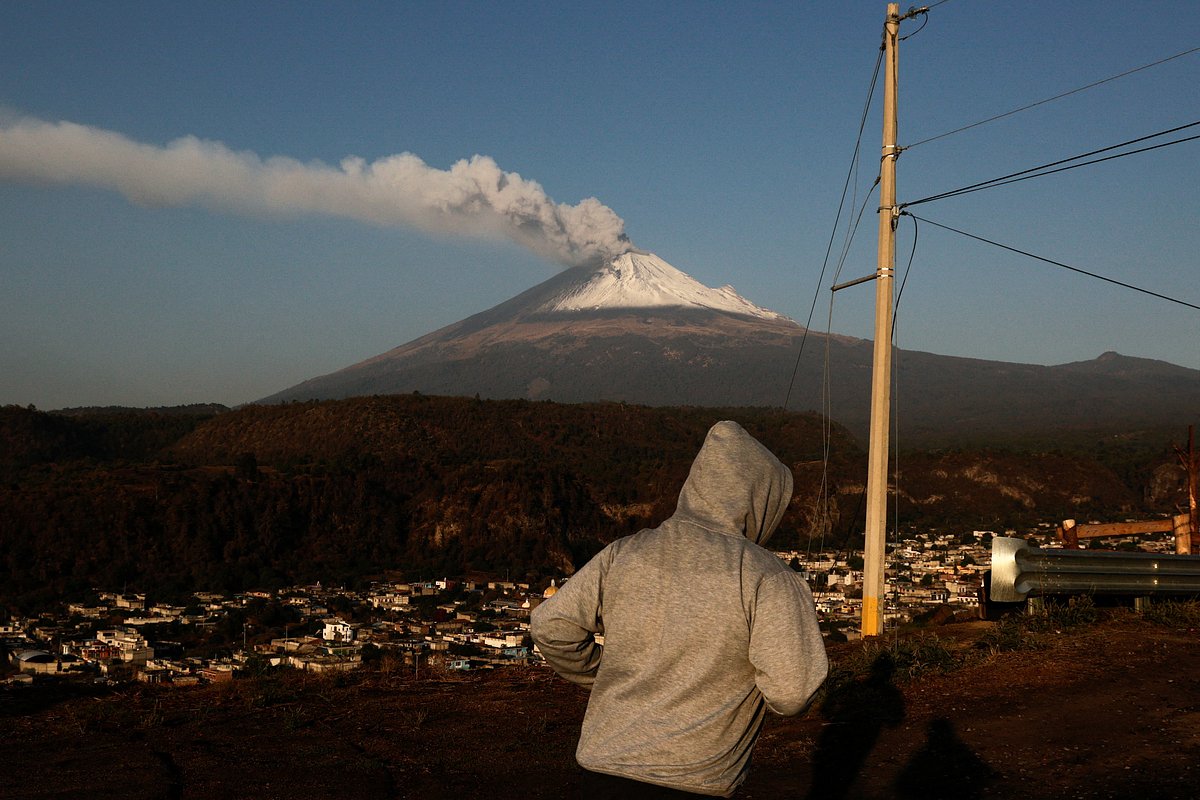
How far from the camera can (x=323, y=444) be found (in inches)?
2067

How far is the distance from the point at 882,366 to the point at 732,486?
307 inches

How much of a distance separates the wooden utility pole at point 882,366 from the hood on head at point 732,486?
7.31 metres

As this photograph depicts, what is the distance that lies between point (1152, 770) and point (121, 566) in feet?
98.4

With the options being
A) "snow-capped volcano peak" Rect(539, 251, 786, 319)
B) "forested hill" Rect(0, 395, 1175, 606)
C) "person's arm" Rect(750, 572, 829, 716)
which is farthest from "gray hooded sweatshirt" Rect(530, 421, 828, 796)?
"snow-capped volcano peak" Rect(539, 251, 786, 319)

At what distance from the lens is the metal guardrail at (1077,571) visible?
905 cm

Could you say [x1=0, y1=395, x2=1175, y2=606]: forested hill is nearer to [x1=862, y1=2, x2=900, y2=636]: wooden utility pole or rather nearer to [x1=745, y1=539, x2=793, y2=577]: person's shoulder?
[x1=862, y1=2, x2=900, y2=636]: wooden utility pole

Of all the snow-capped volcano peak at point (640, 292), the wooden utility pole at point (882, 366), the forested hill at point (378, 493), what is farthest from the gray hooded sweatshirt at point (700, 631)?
the snow-capped volcano peak at point (640, 292)

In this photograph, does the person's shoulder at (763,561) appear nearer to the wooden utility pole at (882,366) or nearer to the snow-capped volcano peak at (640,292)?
the wooden utility pole at (882,366)

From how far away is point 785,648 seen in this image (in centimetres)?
265

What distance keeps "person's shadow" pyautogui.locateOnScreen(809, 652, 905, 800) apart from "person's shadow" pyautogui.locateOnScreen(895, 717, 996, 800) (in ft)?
0.97

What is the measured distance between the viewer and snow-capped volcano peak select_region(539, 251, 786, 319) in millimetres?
165375

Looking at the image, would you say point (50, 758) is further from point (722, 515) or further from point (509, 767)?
point (722, 515)

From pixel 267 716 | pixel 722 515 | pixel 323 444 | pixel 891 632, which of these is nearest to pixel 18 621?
pixel 267 716

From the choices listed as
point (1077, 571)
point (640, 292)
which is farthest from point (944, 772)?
point (640, 292)
